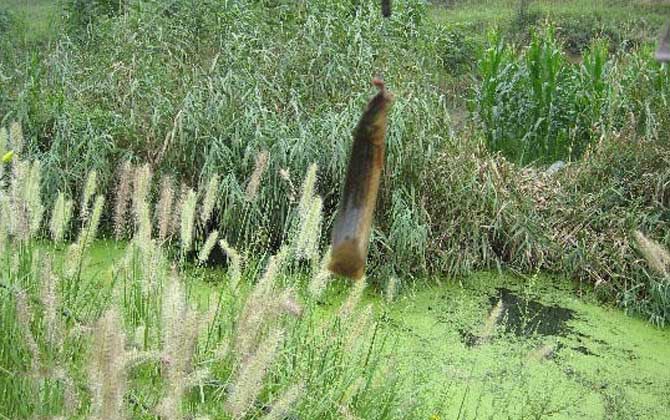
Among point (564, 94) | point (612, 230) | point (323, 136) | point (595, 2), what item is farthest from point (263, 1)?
point (595, 2)

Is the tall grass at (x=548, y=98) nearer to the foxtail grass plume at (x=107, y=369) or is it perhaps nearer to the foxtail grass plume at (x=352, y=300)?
the foxtail grass plume at (x=352, y=300)

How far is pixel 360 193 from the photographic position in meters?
0.34

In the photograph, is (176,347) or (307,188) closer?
(176,347)

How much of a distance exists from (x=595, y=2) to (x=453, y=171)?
8725mm

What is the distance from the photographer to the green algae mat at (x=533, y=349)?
112 inches

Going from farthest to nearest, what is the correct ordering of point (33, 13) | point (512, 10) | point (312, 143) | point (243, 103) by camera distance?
1. point (512, 10)
2. point (33, 13)
3. point (243, 103)
4. point (312, 143)

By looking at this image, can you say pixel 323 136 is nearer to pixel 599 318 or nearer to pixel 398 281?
pixel 398 281

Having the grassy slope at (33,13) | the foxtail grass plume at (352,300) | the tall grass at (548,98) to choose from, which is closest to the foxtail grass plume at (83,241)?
the foxtail grass plume at (352,300)

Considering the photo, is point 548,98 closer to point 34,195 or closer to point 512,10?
point 34,195

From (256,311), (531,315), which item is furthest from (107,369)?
(531,315)

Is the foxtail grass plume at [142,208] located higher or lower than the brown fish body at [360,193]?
lower

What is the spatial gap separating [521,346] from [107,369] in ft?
7.66

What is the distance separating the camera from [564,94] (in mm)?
5434

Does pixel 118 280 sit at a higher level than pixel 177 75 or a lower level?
lower
